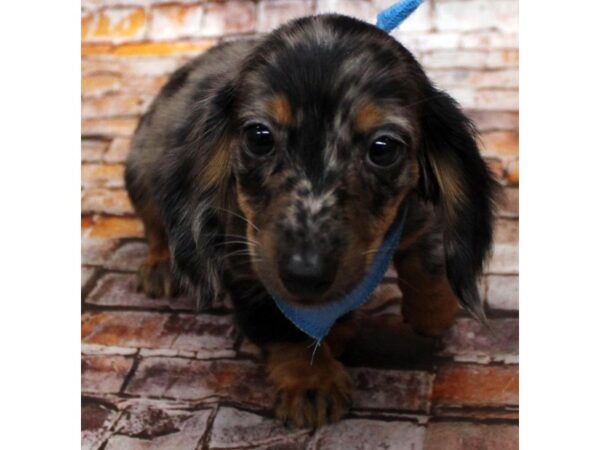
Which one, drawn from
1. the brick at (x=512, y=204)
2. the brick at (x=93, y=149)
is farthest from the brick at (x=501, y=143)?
the brick at (x=93, y=149)

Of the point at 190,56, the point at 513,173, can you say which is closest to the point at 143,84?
the point at 190,56

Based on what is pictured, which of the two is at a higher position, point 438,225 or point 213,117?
point 213,117

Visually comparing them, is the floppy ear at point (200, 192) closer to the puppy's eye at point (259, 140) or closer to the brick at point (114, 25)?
the puppy's eye at point (259, 140)

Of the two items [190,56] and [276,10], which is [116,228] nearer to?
[190,56]

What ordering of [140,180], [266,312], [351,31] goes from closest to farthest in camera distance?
[351,31]
[266,312]
[140,180]

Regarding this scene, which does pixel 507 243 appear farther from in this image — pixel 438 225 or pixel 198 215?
pixel 198 215

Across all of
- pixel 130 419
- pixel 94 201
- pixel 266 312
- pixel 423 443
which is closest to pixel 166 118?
pixel 94 201
